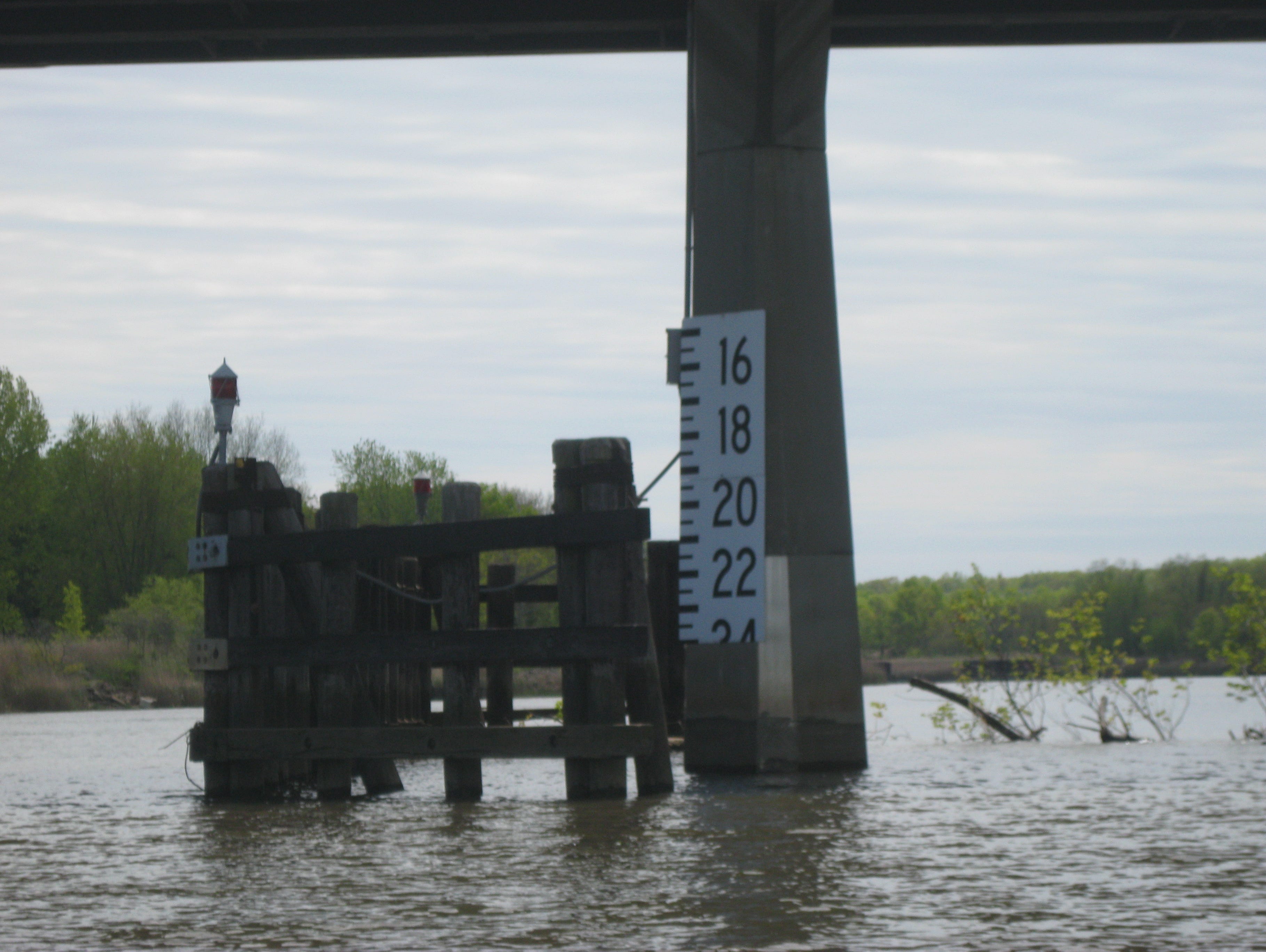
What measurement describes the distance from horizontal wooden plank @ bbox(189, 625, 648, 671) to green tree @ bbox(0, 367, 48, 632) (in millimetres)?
49844

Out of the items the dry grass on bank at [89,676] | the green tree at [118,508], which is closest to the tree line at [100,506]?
the green tree at [118,508]

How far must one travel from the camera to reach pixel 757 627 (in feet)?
31.7

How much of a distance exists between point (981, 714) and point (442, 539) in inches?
294

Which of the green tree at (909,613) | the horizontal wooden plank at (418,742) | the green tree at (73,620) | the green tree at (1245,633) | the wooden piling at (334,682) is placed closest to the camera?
the horizontal wooden plank at (418,742)

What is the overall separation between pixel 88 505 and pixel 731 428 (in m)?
53.8

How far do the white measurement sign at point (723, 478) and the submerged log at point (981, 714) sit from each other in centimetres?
509

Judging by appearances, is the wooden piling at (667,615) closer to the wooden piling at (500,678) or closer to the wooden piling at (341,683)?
the wooden piling at (500,678)

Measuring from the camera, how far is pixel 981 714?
14.8 meters

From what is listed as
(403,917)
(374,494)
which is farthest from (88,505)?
(403,917)

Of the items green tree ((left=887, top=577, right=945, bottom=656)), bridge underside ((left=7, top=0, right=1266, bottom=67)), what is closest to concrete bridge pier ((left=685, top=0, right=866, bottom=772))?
bridge underside ((left=7, top=0, right=1266, bottom=67))

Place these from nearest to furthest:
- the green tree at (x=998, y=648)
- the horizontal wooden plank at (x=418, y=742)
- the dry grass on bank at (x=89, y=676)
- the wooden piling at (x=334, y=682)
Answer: the horizontal wooden plank at (x=418, y=742)
the wooden piling at (x=334, y=682)
the green tree at (x=998, y=648)
the dry grass on bank at (x=89, y=676)

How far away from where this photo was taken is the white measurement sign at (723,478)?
9.77 metres

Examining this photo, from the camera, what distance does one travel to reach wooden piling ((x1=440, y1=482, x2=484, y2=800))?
Result: 949 centimetres

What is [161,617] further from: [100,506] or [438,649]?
[438,649]
